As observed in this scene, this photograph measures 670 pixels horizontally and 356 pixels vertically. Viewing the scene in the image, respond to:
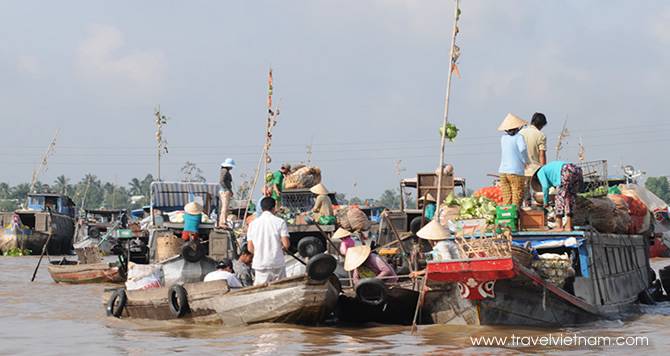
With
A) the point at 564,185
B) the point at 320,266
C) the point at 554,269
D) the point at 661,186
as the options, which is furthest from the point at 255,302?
the point at 661,186

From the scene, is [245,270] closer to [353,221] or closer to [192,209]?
[353,221]

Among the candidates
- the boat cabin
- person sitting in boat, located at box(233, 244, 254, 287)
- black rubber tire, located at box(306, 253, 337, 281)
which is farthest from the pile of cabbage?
the boat cabin

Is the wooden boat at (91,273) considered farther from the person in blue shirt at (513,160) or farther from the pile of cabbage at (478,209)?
the person in blue shirt at (513,160)

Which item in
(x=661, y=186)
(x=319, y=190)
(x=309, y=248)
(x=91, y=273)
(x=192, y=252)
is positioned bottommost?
(x=91, y=273)

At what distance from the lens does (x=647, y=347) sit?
989 cm

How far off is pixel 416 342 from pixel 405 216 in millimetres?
8921

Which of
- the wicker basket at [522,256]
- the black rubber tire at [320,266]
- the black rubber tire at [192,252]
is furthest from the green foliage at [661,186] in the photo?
the black rubber tire at [320,266]

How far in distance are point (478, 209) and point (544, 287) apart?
170 centimetres

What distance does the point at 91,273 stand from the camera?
20.0m

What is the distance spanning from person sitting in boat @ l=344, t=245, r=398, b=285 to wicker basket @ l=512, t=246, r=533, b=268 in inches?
64.6

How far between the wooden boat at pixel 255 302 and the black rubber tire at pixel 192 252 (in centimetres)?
115

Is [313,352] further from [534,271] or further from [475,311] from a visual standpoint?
[534,271]

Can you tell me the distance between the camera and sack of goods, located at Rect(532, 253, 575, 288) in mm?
10891

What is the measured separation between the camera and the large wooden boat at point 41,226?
37938mm
